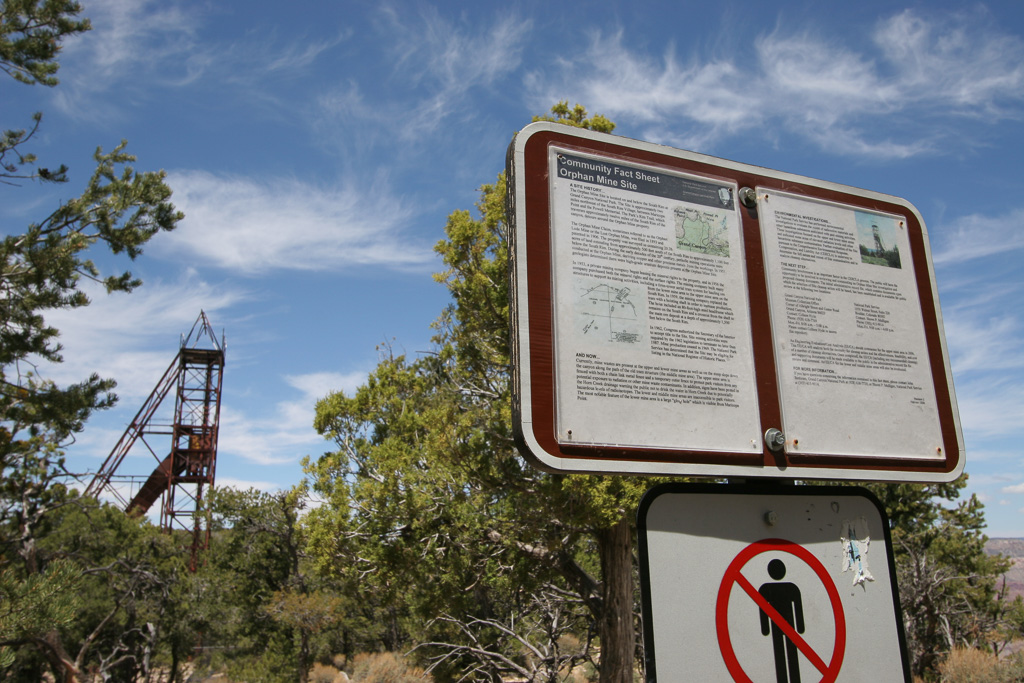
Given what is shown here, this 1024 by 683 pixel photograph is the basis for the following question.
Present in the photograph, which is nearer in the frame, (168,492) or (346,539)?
(346,539)

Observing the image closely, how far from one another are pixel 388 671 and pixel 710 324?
830 inches

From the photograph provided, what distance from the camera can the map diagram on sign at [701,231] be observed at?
224cm

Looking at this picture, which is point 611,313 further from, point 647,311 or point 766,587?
point 766,587

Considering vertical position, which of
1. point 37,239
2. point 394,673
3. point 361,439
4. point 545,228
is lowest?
point 394,673

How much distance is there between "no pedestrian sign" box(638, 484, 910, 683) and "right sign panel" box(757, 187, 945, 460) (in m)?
0.22

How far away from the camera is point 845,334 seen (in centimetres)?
232

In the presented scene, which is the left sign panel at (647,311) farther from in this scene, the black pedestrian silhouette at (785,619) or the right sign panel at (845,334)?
the black pedestrian silhouette at (785,619)

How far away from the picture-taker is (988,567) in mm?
19406

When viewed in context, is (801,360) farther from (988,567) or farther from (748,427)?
(988,567)

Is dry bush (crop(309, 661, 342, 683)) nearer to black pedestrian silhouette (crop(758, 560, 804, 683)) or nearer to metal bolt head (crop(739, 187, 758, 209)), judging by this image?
black pedestrian silhouette (crop(758, 560, 804, 683))

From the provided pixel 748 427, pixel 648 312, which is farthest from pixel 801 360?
pixel 648 312

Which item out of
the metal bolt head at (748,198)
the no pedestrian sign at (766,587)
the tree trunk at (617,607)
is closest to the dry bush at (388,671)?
the tree trunk at (617,607)

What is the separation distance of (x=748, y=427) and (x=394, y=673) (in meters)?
20.5

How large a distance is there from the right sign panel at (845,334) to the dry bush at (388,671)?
55.7 feet
